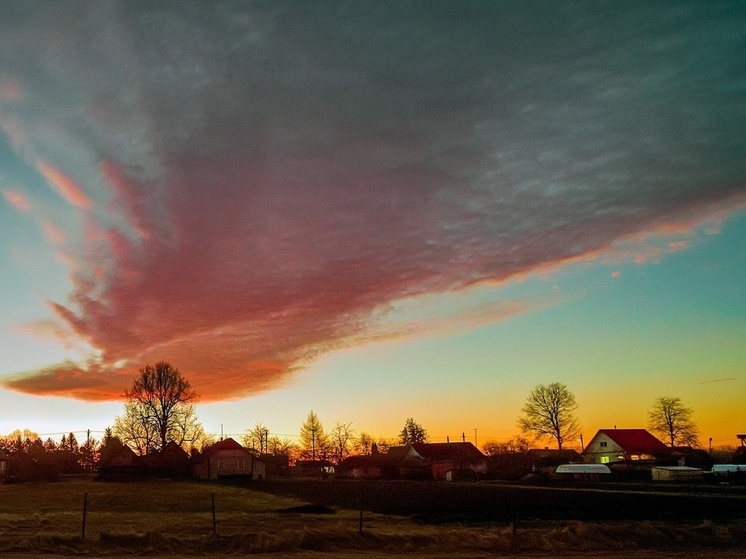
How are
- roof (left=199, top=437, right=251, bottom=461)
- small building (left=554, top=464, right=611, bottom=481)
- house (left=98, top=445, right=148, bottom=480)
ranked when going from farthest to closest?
roof (left=199, top=437, right=251, bottom=461) < house (left=98, top=445, right=148, bottom=480) < small building (left=554, top=464, right=611, bottom=481)

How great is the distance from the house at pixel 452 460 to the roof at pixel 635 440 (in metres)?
25.7

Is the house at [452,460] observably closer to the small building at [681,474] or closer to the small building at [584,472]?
the small building at [584,472]

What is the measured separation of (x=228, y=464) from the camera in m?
110

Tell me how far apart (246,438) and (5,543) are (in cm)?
15247

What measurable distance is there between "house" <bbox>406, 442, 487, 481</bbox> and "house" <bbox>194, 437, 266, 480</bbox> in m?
31.9

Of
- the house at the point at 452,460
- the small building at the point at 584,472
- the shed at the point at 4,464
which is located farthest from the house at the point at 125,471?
the small building at the point at 584,472

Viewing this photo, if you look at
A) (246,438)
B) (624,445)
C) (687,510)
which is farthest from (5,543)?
(246,438)

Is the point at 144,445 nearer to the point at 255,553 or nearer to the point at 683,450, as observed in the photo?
the point at 255,553

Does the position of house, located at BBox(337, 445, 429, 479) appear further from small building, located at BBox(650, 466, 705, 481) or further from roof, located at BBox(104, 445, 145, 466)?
roof, located at BBox(104, 445, 145, 466)

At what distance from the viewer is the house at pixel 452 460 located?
10700cm

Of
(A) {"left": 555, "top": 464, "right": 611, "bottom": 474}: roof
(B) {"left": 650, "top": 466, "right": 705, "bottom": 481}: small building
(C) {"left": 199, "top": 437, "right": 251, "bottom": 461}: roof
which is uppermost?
(C) {"left": 199, "top": 437, "right": 251, "bottom": 461}: roof

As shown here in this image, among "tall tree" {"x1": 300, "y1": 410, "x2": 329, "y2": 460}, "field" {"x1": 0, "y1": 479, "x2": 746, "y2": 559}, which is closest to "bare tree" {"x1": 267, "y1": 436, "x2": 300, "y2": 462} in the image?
"tall tree" {"x1": 300, "y1": 410, "x2": 329, "y2": 460}

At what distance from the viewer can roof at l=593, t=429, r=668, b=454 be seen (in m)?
119

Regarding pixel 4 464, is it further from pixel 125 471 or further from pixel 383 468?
pixel 383 468
